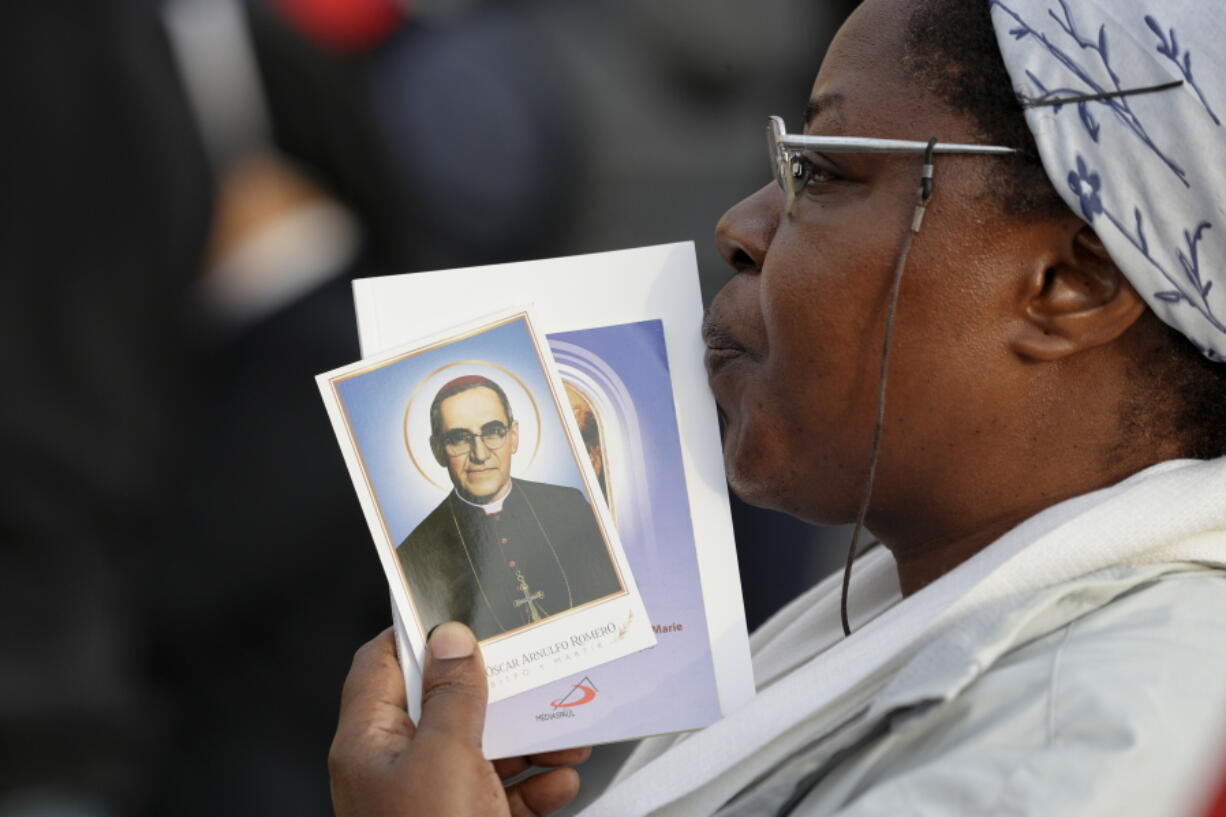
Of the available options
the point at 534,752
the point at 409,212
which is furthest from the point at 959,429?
the point at 409,212

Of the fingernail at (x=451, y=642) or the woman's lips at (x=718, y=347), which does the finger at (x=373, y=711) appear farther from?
the woman's lips at (x=718, y=347)

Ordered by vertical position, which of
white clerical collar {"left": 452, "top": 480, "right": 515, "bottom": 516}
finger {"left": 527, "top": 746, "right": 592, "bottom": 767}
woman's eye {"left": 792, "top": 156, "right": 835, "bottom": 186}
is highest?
woman's eye {"left": 792, "top": 156, "right": 835, "bottom": 186}

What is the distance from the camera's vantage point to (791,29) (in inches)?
211

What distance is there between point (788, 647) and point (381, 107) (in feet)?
8.33

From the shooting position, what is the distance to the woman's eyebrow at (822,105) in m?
1.84

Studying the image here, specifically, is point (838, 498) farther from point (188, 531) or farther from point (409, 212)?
point (409, 212)

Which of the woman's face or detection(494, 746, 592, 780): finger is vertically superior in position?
the woman's face

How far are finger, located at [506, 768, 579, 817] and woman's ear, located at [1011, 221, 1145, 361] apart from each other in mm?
908

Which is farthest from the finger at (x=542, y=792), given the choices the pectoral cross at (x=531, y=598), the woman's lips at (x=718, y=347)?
the woman's lips at (x=718, y=347)

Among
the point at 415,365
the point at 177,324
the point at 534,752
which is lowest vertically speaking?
the point at 534,752

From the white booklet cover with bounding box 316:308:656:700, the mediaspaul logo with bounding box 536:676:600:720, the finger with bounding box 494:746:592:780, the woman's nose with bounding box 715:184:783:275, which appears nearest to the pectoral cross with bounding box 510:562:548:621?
the white booklet cover with bounding box 316:308:656:700

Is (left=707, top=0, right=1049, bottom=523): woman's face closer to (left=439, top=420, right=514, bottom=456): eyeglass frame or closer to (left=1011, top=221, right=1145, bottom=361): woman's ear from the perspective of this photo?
(left=1011, top=221, right=1145, bottom=361): woman's ear

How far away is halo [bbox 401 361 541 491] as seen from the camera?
1.88 m

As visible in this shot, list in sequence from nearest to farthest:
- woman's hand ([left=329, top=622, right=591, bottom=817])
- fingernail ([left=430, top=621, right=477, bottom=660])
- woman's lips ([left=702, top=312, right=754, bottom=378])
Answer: woman's hand ([left=329, top=622, right=591, bottom=817]), fingernail ([left=430, top=621, right=477, bottom=660]), woman's lips ([left=702, top=312, right=754, bottom=378])
